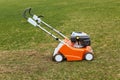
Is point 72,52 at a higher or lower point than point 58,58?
higher

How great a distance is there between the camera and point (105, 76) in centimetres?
791

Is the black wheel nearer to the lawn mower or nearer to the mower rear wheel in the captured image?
the lawn mower

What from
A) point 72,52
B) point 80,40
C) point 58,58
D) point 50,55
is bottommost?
point 50,55

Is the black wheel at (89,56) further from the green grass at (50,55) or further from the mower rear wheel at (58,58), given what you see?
the mower rear wheel at (58,58)

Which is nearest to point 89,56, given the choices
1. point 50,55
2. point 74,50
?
point 74,50

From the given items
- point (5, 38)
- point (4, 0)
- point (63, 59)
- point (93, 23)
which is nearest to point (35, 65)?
point (63, 59)

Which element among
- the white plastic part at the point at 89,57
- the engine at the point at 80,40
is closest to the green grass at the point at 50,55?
the white plastic part at the point at 89,57

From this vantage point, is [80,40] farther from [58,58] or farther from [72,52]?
[58,58]

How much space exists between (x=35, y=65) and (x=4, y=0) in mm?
29209

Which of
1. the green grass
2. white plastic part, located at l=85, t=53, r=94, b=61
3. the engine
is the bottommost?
the green grass

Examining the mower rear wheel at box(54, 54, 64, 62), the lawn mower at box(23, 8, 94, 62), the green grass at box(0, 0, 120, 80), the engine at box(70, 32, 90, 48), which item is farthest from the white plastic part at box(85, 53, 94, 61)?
the mower rear wheel at box(54, 54, 64, 62)

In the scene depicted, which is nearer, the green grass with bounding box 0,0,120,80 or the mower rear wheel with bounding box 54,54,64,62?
the green grass with bounding box 0,0,120,80

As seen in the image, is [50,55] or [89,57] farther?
[50,55]

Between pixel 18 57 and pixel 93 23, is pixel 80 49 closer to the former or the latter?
pixel 18 57
